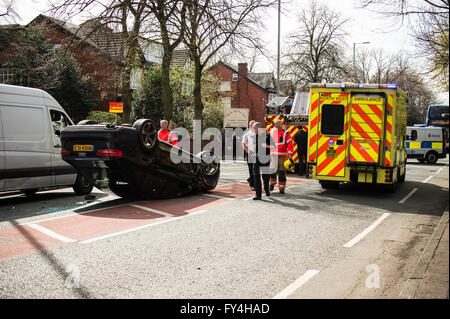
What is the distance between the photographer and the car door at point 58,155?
10414 millimetres

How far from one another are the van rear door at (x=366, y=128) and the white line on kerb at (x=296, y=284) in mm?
6834

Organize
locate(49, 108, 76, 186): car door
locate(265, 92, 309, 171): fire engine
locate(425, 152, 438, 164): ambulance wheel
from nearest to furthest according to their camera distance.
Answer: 1. locate(49, 108, 76, 186): car door
2. locate(265, 92, 309, 171): fire engine
3. locate(425, 152, 438, 164): ambulance wheel

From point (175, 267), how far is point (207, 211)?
3.74 metres

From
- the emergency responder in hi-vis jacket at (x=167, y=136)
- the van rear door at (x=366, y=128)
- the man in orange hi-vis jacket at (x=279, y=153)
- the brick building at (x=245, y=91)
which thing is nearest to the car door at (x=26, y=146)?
the emergency responder in hi-vis jacket at (x=167, y=136)

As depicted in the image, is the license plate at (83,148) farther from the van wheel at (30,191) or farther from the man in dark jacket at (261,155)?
the man in dark jacket at (261,155)

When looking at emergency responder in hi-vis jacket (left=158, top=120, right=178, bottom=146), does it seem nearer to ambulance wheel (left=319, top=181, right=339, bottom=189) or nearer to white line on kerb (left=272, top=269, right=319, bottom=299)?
ambulance wheel (left=319, top=181, right=339, bottom=189)

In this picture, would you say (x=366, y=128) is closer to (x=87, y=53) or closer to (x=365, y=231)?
(x=365, y=231)

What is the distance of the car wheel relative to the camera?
9062 millimetres

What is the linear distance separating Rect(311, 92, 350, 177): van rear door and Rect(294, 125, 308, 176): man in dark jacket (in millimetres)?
5303


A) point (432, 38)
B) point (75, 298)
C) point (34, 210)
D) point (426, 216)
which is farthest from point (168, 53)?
point (75, 298)

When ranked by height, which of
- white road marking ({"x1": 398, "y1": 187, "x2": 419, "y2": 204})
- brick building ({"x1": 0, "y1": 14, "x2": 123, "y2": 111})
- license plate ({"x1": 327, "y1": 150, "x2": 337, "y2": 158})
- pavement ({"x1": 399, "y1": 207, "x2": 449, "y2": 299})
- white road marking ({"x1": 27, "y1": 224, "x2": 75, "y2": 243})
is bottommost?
white road marking ({"x1": 398, "y1": 187, "x2": 419, "y2": 204})

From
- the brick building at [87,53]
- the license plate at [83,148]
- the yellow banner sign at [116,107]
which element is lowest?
the license plate at [83,148]

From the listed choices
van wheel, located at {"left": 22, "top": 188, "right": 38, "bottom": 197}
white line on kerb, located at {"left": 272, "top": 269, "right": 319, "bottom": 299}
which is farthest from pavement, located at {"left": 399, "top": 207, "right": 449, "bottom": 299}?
van wheel, located at {"left": 22, "top": 188, "right": 38, "bottom": 197}
